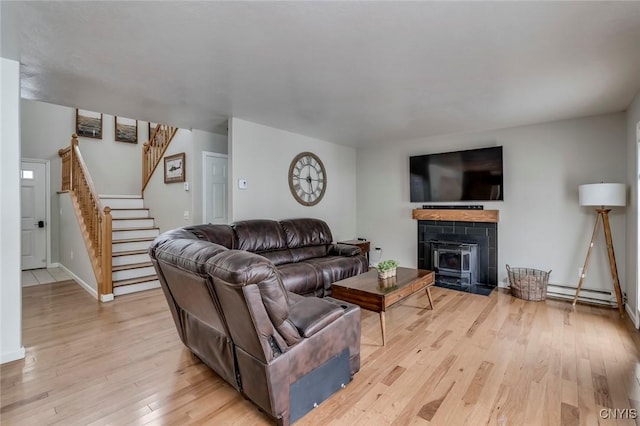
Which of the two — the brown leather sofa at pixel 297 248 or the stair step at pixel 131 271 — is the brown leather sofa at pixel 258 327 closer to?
the brown leather sofa at pixel 297 248

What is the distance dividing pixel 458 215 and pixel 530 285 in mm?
1311

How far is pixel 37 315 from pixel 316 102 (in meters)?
3.89

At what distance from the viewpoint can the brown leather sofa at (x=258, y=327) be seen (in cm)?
150

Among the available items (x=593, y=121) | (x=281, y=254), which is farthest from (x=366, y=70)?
(x=593, y=121)

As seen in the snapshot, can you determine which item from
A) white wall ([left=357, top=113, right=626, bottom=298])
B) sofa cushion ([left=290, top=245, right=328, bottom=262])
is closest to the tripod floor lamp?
white wall ([left=357, top=113, right=626, bottom=298])

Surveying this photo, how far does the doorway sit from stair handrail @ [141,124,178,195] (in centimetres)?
173

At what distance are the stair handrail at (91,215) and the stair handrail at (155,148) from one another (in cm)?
117

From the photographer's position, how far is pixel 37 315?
337 centimetres

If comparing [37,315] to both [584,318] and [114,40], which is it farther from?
[584,318]

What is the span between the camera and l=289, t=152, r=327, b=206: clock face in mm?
4957

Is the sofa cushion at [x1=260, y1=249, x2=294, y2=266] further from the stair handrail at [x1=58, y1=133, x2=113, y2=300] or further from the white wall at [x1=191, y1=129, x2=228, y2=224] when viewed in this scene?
the stair handrail at [x1=58, y1=133, x2=113, y2=300]

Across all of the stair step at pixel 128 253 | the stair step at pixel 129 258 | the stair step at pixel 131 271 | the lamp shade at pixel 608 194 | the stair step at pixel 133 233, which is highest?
the lamp shade at pixel 608 194

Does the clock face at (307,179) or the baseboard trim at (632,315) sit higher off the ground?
the clock face at (307,179)

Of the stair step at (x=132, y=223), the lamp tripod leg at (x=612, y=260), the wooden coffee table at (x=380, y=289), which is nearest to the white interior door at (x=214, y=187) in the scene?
the stair step at (x=132, y=223)
